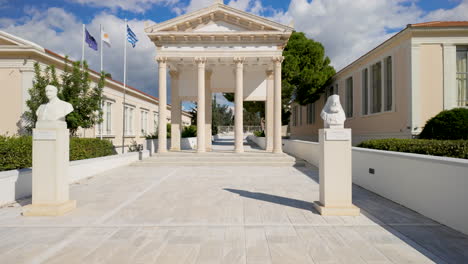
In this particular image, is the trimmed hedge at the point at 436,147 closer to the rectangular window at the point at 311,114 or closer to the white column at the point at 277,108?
the white column at the point at 277,108

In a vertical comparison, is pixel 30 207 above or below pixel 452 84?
below

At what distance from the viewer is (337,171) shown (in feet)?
16.8

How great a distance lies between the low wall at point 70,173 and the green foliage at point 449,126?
49.0 feet

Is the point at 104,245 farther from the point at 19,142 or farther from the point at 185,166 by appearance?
the point at 185,166

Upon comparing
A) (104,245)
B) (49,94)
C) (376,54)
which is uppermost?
(376,54)

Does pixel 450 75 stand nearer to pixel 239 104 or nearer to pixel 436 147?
pixel 436 147

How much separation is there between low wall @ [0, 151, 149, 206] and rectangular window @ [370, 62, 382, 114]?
50.6 feet

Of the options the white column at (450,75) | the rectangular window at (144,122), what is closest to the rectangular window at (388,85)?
the white column at (450,75)

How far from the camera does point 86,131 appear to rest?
1833cm

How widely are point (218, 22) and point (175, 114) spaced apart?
22.1 ft

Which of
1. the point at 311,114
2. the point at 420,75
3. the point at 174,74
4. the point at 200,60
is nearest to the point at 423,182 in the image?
the point at 420,75

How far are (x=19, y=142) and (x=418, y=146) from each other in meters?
12.8

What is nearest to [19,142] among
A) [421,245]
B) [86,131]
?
[421,245]

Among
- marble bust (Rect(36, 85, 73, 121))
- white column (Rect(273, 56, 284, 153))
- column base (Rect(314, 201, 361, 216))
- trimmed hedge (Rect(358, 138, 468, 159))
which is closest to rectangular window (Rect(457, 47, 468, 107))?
trimmed hedge (Rect(358, 138, 468, 159))
